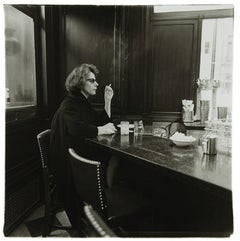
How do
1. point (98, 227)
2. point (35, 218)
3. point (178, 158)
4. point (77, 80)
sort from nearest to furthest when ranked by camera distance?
point (98, 227) < point (178, 158) < point (77, 80) < point (35, 218)

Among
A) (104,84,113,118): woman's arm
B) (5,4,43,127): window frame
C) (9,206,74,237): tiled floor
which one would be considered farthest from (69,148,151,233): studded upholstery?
(104,84,113,118): woman's arm

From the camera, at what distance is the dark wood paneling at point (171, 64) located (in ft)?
11.6

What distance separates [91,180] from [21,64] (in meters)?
1.77

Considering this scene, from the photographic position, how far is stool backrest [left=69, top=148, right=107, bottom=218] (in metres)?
1.36

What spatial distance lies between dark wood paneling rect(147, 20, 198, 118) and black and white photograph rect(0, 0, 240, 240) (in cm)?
1

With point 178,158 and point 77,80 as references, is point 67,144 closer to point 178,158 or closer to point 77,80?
point 77,80

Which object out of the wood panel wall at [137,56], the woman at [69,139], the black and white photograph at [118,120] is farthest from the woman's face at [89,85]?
the wood panel wall at [137,56]

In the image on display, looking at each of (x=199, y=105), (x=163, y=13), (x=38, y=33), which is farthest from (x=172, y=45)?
(x=38, y=33)

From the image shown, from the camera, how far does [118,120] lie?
348 centimetres

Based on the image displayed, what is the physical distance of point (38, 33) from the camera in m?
2.75

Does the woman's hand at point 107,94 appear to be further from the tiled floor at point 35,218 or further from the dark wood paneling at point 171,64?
the tiled floor at point 35,218

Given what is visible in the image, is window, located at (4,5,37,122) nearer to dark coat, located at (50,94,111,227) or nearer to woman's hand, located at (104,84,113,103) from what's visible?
dark coat, located at (50,94,111,227)

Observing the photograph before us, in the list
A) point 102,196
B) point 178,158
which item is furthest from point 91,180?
point 178,158

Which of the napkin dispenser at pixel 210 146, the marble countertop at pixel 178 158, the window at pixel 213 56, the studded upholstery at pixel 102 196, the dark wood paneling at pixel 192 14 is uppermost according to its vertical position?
the dark wood paneling at pixel 192 14
